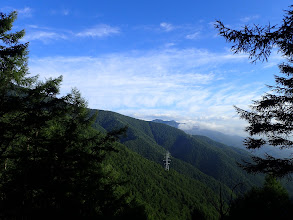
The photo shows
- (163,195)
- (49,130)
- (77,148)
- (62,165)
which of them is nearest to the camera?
(62,165)

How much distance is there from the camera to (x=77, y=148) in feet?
32.1

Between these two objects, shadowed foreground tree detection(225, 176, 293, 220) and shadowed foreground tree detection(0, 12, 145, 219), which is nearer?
shadowed foreground tree detection(0, 12, 145, 219)

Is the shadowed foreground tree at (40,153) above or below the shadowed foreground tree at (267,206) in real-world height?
above

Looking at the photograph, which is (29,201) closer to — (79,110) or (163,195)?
(79,110)

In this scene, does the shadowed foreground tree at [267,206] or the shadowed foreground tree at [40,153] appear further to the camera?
the shadowed foreground tree at [267,206]

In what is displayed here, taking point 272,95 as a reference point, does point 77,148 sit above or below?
below

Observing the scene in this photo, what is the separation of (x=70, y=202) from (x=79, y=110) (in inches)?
213

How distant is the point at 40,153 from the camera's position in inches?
347

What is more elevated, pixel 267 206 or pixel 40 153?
pixel 40 153

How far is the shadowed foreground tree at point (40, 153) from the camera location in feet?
24.7

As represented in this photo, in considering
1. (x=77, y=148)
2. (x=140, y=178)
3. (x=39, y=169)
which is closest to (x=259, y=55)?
(x=77, y=148)

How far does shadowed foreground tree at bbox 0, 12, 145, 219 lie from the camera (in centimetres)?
754

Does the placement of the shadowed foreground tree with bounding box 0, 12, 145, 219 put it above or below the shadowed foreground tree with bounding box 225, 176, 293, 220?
above

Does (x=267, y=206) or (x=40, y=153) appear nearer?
(x=40, y=153)
